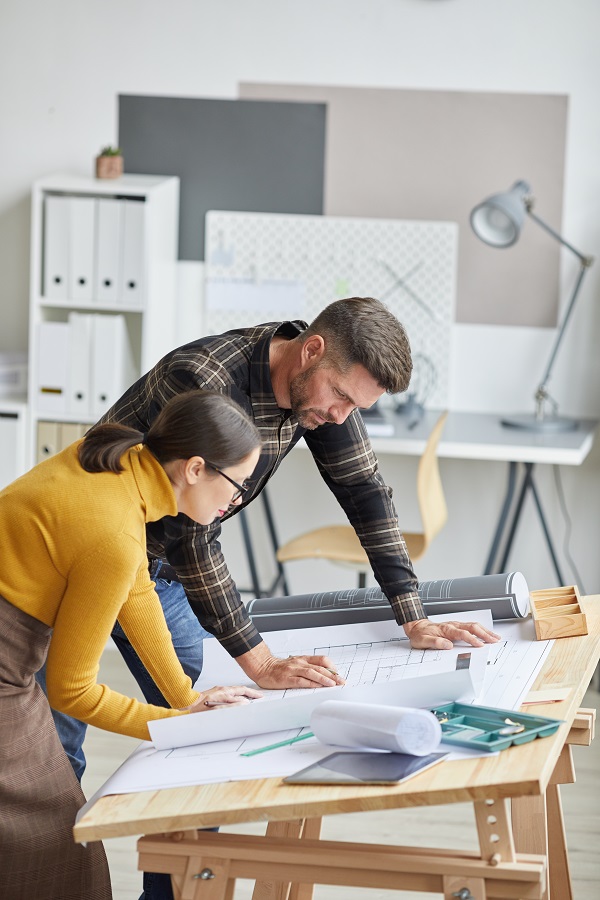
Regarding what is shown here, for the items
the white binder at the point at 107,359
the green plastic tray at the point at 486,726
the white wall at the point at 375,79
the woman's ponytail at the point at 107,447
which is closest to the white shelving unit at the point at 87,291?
the white binder at the point at 107,359

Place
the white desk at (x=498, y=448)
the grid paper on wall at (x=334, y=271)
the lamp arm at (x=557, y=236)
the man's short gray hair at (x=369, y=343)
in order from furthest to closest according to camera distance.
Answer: the grid paper on wall at (x=334, y=271) → the lamp arm at (x=557, y=236) → the white desk at (x=498, y=448) → the man's short gray hair at (x=369, y=343)

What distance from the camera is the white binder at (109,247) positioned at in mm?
3635

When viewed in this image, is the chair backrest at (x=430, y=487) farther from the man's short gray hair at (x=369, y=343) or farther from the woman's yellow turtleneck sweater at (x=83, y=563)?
the woman's yellow turtleneck sweater at (x=83, y=563)

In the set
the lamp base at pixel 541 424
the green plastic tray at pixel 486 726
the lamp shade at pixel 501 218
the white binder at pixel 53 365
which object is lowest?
the green plastic tray at pixel 486 726

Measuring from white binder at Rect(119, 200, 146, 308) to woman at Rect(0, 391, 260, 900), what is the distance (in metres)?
2.30

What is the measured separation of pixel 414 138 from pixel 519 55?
1.51 ft

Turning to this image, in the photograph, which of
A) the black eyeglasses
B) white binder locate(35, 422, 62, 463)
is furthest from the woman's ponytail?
white binder locate(35, 422, 62, 463)

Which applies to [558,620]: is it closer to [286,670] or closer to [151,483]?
[286,670]

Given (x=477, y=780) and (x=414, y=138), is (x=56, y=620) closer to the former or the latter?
(x=477, y=780)

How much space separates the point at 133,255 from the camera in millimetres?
3654

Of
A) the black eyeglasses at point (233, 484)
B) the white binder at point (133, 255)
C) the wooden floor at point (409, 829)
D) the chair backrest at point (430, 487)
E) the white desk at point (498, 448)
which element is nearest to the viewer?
the black eyeglasses at point (233, 484)

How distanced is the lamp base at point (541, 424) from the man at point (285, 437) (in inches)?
73.1

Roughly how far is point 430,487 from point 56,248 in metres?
1.53

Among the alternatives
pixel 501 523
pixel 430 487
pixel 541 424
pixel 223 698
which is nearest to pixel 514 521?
pixel 501 523
